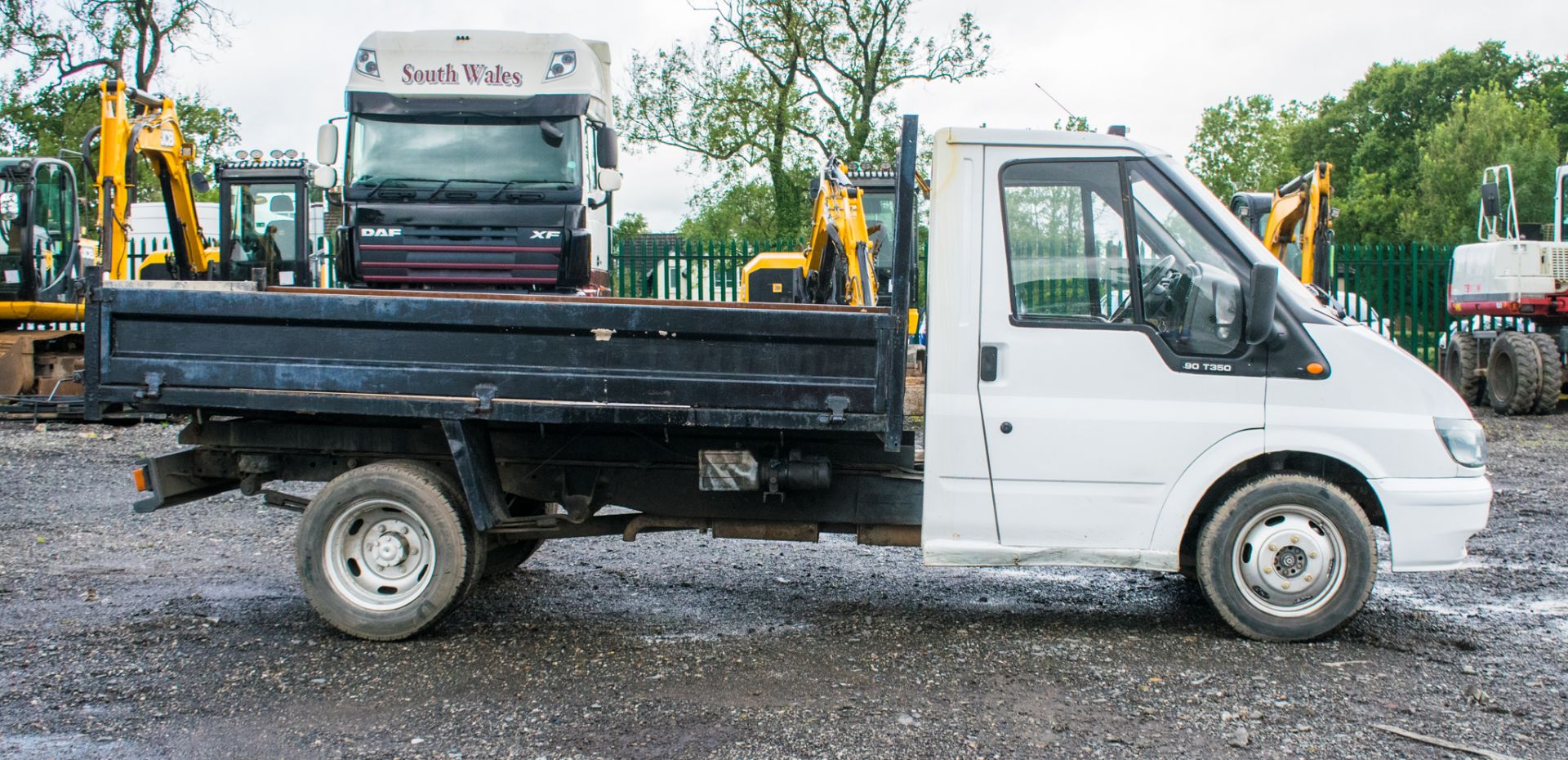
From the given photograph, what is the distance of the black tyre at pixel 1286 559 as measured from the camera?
5.20 meters

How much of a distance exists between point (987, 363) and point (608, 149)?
659 cm

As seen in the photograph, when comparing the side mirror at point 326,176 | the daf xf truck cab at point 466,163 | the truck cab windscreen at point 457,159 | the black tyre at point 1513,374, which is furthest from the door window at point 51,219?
the black tyre at point 1513,374

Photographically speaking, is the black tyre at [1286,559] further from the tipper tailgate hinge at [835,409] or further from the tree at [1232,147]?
the tree at [1232,147]

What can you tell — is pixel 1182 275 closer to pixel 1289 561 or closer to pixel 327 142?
pixel 1289 561

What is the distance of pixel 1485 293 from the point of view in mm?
16188

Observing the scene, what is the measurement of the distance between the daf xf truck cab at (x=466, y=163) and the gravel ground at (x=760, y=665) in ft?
11.5

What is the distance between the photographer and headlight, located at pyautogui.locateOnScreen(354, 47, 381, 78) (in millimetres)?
10469

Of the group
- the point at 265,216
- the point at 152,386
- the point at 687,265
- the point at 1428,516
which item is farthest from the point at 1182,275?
the point at 265,216

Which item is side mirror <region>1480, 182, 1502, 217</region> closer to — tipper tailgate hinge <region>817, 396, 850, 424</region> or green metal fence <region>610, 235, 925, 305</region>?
green metal fence <region>610, 235, 925, 305</region>

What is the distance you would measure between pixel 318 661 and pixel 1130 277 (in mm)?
3821

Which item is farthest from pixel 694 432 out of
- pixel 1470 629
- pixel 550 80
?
pixel 550 80

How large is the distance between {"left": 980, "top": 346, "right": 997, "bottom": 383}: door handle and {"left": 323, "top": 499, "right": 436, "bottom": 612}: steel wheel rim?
2583mm

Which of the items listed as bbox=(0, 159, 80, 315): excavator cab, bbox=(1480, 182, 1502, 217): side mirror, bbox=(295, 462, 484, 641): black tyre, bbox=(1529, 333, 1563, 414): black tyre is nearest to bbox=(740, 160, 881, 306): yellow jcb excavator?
bbox=(295, 462, 484, 641): black tyre

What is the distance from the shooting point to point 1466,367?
16.6 meters
